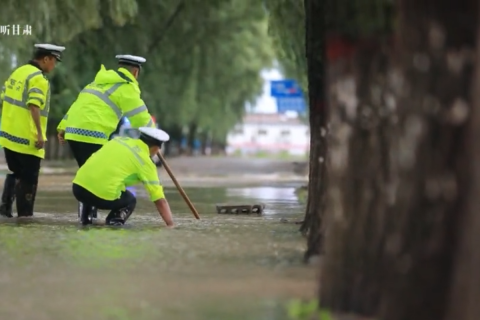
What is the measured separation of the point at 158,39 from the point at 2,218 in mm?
20646

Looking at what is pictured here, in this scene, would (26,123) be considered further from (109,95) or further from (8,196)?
(109,95)

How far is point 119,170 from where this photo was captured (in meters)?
10.7

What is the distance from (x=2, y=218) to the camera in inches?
477

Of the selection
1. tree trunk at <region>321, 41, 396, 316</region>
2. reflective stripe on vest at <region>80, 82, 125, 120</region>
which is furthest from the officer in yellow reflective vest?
tree trunk at <region>321, 41, 396, 316</region>

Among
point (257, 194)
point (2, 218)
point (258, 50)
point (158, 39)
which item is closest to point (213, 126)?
point (258, 50)

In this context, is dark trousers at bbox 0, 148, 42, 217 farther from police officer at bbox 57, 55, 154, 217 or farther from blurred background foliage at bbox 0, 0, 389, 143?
blurred background foliage at bbox 0, 0, 389, 143

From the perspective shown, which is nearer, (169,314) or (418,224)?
(418,224)

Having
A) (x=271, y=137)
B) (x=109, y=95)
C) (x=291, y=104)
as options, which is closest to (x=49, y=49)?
(x=109, y=95)

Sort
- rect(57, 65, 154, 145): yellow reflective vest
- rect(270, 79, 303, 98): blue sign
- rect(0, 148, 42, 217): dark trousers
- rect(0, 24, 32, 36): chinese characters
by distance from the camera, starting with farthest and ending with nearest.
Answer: rect(270, 79, 303, 98): blue sign < rect(0, 24, 32, 36): chinese characters < rect(0, 148, 42, 217): dark trousers < rect(57, 65, 154, 145): yellow reflective vest

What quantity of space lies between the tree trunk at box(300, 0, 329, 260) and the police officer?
2.92 metres

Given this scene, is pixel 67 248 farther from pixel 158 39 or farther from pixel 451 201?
pixel 158 39

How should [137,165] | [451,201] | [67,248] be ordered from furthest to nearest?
1. [137,165]
2. [67,248]
3. [451,201]

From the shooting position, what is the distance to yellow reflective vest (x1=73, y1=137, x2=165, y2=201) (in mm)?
10688

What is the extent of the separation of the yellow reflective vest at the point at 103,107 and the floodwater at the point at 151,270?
0.96 metres
